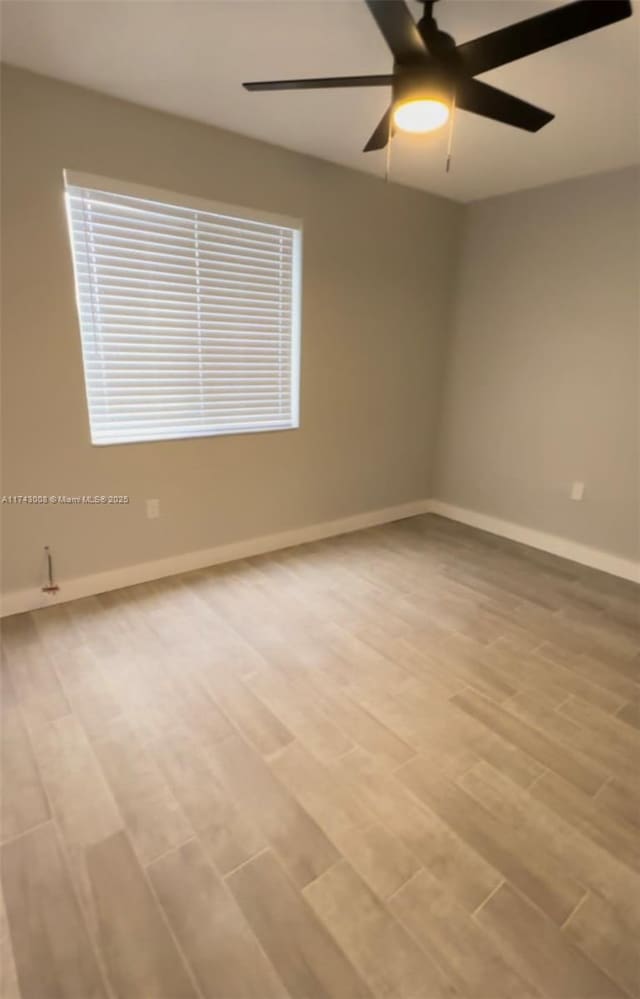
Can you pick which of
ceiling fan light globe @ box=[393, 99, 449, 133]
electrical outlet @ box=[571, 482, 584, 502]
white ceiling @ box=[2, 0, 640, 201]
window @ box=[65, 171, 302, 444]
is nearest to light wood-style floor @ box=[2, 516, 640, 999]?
electrical outlet @ box=[571, 482, 584, 502]

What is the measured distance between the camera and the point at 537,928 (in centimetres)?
122

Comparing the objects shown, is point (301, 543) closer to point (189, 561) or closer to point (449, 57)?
point (189, 561)

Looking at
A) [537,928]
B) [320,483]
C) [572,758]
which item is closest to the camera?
[537,928]

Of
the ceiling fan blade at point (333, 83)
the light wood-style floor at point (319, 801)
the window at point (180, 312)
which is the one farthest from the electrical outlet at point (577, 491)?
the ceiling fan blade at point (333, 83)

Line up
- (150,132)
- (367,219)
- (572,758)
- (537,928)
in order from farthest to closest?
(367,219) → (150,132) → (572,758) → (537,928)

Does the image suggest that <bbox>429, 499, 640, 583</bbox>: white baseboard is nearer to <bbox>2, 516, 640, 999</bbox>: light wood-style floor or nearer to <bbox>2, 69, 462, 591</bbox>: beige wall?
<bbox>2, 69, 462, 591</bbox>: beige wall

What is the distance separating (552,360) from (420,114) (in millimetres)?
2246

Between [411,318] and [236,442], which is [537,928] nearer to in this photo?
[236,442]

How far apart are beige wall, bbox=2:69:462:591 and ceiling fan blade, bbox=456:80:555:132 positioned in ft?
4.83

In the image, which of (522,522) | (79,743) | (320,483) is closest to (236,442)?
(320,483)

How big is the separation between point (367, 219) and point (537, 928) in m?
3.50

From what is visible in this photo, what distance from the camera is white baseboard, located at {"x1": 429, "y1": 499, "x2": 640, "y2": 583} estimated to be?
320 centimetres

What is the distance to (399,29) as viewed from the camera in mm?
1280

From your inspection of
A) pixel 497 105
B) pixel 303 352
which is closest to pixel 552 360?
pixel 303 352
